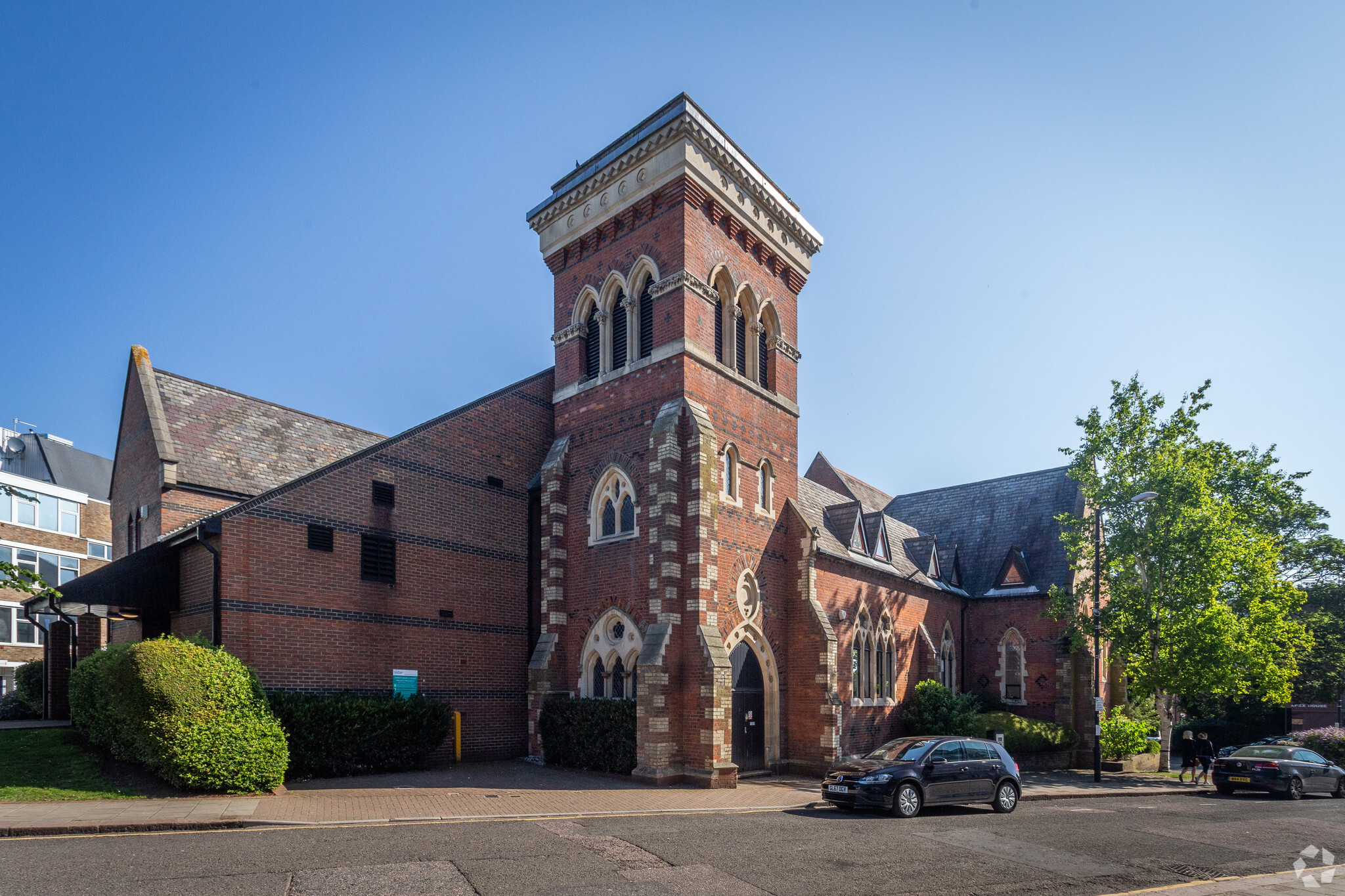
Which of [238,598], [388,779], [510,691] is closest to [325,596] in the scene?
[238,598]

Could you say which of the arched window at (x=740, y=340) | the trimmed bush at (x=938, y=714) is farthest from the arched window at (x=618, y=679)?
the trimmed bush at (x=938, y=714)

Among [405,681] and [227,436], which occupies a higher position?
[227,436]

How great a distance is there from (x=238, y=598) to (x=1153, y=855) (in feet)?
54.4

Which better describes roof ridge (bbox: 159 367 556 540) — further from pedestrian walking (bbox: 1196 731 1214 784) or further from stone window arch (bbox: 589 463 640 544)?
pedestrian walking (bbox: 1196 731 1214 784)

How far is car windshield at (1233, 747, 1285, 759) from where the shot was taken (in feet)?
69.7

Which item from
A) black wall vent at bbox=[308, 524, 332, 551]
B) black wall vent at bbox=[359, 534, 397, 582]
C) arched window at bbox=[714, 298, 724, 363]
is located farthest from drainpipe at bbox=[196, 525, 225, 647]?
arched window at bbox=[714, 298, 724, 363]

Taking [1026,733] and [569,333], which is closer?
[569,333]

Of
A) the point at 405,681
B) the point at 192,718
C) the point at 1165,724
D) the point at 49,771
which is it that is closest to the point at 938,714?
the point at 1165,724

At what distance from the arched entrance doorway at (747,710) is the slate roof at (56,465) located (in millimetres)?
44637

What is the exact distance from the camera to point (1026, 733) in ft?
86.4

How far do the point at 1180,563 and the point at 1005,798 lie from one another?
12190 millimetres

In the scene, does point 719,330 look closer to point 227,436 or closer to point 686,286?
point 686,286

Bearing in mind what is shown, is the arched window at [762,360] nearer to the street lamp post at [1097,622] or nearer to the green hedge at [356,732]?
the street lamp post at [1097,622]

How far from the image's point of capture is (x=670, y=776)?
1764 centimetres
